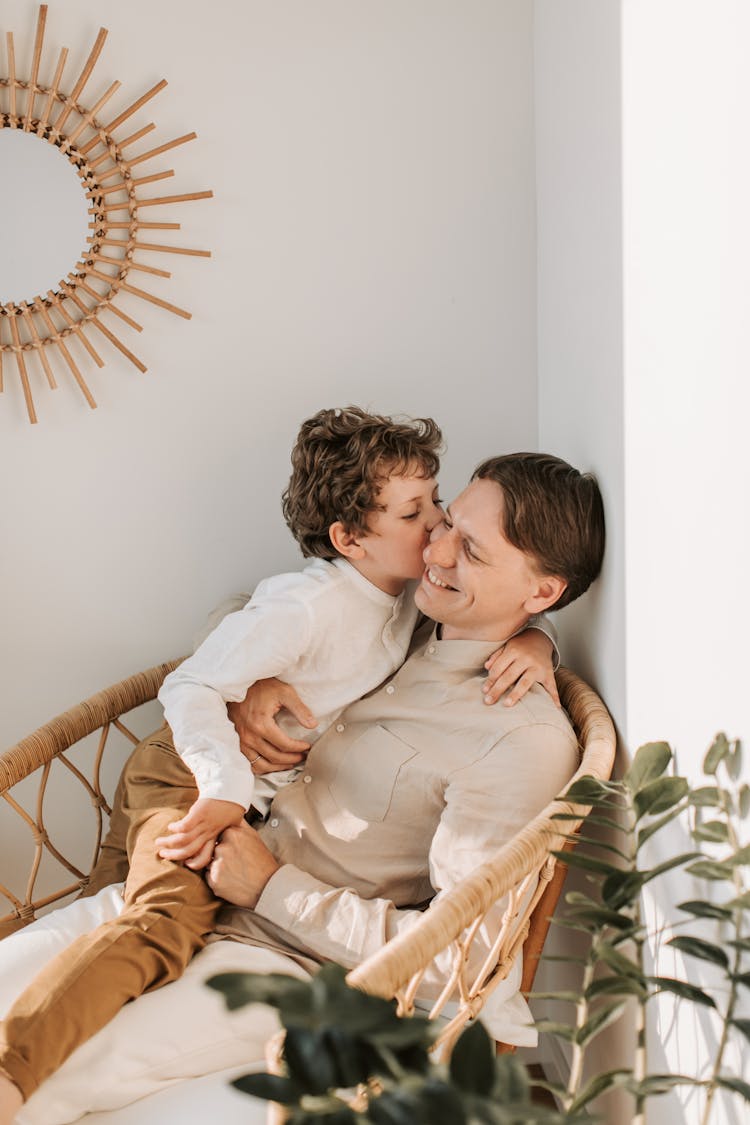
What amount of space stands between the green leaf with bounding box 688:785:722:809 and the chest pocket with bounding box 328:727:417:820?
71cm

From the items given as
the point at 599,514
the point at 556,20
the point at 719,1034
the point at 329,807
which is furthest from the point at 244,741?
the point at 556,20

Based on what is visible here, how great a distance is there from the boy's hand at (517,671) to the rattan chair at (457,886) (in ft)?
0.24

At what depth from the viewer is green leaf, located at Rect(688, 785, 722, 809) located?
905 mm

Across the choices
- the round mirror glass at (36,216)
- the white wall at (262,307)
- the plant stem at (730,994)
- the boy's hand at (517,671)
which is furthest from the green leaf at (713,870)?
the round mirror glass at (36,216)

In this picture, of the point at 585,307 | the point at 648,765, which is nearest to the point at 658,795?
the point at 648,765

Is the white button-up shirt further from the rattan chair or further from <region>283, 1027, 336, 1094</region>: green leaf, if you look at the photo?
<region>283, 1027, 336, 1094</region>: green leaf

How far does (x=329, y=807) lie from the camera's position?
1668mm

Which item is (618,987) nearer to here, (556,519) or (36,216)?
(556,519)

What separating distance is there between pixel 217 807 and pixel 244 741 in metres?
0.19

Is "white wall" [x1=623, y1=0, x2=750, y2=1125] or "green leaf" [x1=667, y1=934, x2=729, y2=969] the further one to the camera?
"white wall" [x1=623, y1=0, x2=750, y2=1125]

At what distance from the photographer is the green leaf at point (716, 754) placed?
879mm

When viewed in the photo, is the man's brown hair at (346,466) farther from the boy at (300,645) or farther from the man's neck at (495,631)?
the man's neck at (495,631)

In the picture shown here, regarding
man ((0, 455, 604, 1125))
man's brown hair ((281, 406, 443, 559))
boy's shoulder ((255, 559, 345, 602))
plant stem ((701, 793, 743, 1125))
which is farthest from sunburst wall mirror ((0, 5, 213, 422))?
plant stem ((701, 793, 743, 1125))

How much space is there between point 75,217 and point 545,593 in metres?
1.17
